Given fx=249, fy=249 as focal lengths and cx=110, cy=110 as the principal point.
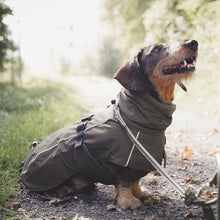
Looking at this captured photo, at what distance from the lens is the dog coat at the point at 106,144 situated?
2.74 m

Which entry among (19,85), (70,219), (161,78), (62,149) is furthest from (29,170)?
(19,85)

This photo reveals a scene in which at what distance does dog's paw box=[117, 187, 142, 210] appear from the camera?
2.85 m

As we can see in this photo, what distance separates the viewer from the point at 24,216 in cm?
262

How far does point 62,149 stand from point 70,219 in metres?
0.79

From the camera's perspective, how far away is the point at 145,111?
108 inches

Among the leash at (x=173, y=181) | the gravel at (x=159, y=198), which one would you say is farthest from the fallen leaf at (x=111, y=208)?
the leash at (x=173, y=181)

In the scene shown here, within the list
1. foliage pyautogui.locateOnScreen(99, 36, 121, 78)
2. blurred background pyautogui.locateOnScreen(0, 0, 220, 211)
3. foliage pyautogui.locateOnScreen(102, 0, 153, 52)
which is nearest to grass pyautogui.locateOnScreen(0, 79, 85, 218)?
blurred background pyautogui.locateOnScreen(0, 0, 220, 211)

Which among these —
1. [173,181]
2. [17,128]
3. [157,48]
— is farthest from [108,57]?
[173,181]

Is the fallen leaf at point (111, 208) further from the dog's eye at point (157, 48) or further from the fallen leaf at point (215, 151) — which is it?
the fallen leaf at point (215, 151)

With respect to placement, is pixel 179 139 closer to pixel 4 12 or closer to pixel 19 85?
pixel 4 12

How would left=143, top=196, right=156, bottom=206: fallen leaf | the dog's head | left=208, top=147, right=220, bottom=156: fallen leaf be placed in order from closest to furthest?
the dog's head, left=143, top=196, right=156, bottom=206: fallen leaf, left=208, top=147, right=220, bottom=156: fallen leaf

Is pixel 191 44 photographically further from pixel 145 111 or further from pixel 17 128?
pixel 17 128

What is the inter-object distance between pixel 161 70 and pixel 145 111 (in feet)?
1.99

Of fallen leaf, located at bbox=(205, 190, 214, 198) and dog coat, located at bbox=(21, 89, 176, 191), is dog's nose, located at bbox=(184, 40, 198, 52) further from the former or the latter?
fallen leaf, located at bbox=(205, 190, 214, 198)
